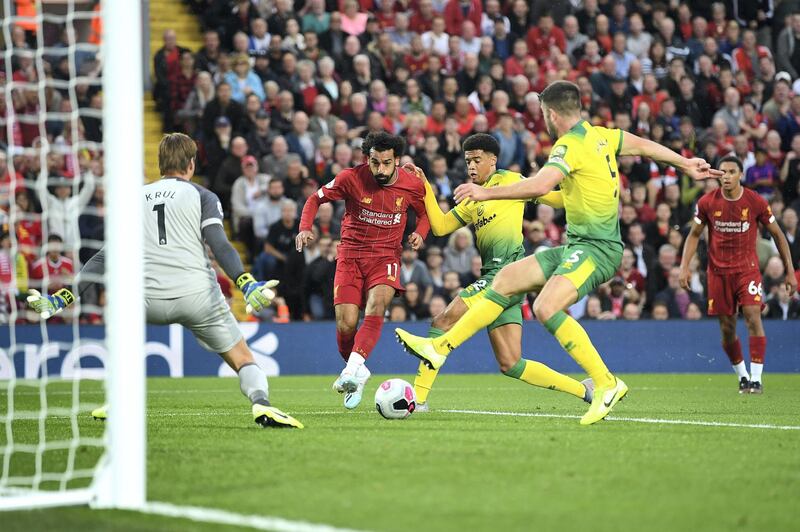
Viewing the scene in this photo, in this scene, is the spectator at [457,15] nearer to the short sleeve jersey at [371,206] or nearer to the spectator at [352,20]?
the spectator at [352,20]

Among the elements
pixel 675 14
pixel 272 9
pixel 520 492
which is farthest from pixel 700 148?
pixel 520 492

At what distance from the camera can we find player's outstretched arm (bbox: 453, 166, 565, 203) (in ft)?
26.2

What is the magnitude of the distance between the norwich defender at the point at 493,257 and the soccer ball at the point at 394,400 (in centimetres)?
67

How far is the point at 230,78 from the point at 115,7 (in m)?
13.5

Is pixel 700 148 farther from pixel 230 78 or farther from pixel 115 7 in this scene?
pixel 115 7

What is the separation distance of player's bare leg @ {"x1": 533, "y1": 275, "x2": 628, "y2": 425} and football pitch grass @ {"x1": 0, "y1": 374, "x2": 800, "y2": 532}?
270 mm

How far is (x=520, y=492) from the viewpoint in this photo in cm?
543

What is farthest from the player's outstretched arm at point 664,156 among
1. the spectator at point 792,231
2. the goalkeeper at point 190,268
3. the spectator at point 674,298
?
the spectator at point 792,231

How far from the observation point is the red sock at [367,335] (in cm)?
1007

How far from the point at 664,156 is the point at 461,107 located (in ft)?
34.4

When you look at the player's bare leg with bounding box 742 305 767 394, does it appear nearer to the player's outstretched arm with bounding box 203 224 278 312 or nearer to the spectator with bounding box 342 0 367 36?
the player's outstretched arm with bounding box 203 224 278 312

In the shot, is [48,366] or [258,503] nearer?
[258,503]

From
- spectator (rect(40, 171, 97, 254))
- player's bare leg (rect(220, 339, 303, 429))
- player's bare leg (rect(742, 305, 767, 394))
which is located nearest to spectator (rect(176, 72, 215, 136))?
spectator (rect(40, 171, 97, 254))

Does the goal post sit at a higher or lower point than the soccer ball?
higher
